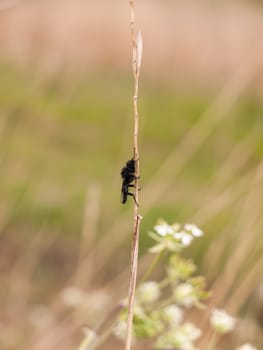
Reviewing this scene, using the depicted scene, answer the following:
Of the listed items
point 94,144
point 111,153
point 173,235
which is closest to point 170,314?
point 173,235

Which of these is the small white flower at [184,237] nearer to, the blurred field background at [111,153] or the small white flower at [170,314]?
the small white flower at [170,314]

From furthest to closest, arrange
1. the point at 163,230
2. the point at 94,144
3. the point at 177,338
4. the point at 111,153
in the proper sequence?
the point at 94,144, the point at 111,153, the point at 177,338, the point at 163,230

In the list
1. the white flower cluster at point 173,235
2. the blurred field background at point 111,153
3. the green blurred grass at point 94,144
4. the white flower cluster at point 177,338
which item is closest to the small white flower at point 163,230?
the white flower cluster at point 173,235

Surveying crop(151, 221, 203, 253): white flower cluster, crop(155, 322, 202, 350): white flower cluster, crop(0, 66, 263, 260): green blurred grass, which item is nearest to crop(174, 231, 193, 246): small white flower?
crop(151, 221, 203, 253): white flower cluster

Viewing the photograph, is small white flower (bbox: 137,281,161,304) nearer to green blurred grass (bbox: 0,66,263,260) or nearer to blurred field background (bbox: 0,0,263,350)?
blurred field background (bbox: 0,0,263,350)

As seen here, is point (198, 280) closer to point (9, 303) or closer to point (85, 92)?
point (9, 303)

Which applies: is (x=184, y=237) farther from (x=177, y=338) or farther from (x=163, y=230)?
(x=177, y=338)
